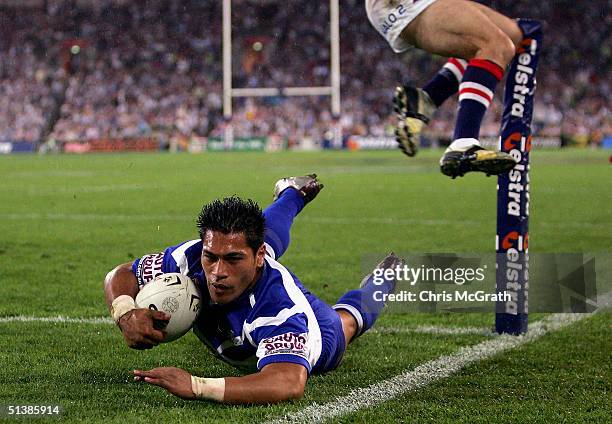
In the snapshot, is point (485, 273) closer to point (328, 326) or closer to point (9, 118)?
point (328, 326)

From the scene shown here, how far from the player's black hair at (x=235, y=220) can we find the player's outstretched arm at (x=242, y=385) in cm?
55

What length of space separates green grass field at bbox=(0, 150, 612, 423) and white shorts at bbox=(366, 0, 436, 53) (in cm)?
162

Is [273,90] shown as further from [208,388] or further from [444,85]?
[208,388]

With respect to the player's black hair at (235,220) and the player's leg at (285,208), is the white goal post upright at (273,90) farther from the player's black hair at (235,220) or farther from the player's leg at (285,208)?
the player's black hair at (235,220)

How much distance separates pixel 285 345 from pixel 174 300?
0.54 meters

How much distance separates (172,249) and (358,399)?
1.23 meters

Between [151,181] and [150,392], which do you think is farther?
[151,181]

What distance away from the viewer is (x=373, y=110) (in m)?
41.7

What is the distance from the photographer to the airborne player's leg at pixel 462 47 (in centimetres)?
445

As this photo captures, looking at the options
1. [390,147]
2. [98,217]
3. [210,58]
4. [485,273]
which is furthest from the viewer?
[210,58]

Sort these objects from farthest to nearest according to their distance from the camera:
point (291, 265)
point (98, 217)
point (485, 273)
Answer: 1. point (98, 217)
2. point (291, 265)
3. point (485, 273)

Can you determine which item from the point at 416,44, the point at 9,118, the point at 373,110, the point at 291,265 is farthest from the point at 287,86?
the point at 416,44
